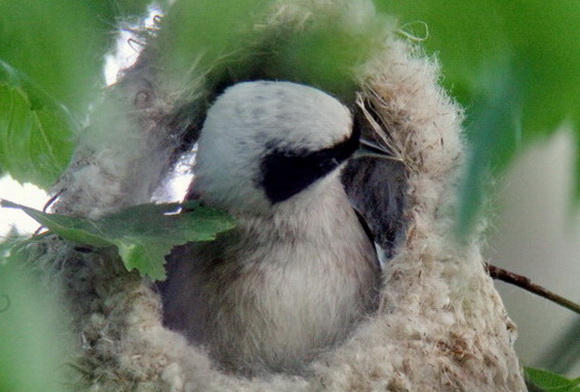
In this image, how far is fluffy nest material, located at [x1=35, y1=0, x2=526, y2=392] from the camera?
1133 mm

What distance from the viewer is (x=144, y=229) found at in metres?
1.06

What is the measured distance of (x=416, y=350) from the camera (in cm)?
115

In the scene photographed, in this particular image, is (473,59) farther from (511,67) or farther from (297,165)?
(297,165)

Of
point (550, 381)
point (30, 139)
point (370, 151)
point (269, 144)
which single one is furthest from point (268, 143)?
point (550, 381)

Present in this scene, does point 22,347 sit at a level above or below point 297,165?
above

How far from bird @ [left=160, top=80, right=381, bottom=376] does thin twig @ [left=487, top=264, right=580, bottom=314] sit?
24 cm

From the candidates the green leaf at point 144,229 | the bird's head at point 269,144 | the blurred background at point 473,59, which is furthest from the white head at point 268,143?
the blurred background at point 473,59

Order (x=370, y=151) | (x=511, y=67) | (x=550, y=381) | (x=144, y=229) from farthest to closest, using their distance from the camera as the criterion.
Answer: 1. (x=370, y=151)
2. (x=550, y=381)
3. (x=144, y=229)
4. (x=511, y=67)

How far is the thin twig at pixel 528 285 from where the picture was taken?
4.12 ft

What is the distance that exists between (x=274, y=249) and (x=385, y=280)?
235mm

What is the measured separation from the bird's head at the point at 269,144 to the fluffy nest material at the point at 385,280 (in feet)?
0.32

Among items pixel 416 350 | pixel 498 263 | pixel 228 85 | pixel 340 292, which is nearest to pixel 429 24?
pixel 416 350

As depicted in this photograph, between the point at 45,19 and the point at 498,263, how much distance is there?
1.24 m

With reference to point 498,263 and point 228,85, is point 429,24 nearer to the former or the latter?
point 498,263
